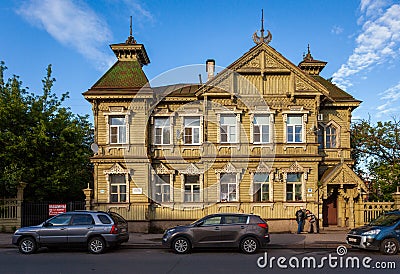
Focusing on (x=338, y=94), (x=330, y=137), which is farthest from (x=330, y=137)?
(x=338, y=94)

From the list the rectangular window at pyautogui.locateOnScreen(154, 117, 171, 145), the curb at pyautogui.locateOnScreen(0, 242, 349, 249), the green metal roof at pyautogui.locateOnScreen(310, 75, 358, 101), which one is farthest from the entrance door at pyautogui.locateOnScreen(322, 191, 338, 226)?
the rectangular window at pyautogui.locateOnScreen(154, 117, 171, 145)

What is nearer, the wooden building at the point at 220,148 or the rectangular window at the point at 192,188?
the wooden building at the point at 220,148

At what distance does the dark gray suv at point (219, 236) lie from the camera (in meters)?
14.9

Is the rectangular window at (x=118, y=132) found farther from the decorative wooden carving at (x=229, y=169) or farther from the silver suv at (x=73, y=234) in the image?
the silver suv at (x=73, y=234)

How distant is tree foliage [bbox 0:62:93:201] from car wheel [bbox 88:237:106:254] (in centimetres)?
973

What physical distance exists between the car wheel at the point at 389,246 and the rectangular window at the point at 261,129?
9959mm

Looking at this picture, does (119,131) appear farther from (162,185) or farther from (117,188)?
(162,185)

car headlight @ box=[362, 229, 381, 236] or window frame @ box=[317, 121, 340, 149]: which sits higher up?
window frame @ box=[317, 121, 340, 149]

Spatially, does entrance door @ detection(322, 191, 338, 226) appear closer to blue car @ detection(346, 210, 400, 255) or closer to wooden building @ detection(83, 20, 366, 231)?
wooden building @ detection(83, 20, 366, 231)

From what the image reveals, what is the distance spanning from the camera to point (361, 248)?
15312mm

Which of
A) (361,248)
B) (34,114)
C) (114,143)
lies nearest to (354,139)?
(361,248)

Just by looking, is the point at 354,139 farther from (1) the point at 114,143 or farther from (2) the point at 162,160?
(1) the point at 114,143

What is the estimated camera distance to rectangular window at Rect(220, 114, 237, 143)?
23.6m

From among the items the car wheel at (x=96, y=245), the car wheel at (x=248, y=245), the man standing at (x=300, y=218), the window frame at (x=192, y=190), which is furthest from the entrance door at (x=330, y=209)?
the car wheel at (x=96, y=245)
